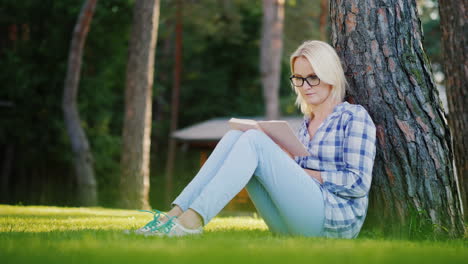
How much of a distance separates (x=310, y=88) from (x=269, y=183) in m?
0.79

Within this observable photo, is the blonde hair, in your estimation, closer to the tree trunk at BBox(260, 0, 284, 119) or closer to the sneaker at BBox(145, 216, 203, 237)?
the sneaker at BBox(145, 216, 203, 237)

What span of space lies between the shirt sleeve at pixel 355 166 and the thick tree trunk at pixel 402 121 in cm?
41

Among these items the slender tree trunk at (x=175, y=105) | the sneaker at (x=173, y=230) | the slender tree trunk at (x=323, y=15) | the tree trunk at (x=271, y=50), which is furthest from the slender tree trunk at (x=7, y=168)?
the sneaker at (x=173, y=230)

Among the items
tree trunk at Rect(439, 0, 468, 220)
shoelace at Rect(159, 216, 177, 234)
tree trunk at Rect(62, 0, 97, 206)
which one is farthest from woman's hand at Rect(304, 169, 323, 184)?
tree trunk at Rect(62, 0, 97, 206)

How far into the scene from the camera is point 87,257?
2492mm

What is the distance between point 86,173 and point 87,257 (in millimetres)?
11468

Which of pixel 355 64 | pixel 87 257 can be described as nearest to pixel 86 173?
pixel 355 64

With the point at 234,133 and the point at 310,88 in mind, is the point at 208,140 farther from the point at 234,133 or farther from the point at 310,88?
the point at 234,133

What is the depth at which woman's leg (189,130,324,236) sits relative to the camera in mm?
3512

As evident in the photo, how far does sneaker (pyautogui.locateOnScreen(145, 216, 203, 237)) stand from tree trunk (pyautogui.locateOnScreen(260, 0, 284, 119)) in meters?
13.1

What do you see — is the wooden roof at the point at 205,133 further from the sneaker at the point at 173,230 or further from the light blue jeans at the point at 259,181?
the sneaker at the point at 173,230

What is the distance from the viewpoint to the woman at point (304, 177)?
3535 millimetres

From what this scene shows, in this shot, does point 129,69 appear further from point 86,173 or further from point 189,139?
point 189,139

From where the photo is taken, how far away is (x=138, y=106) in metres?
11.0
